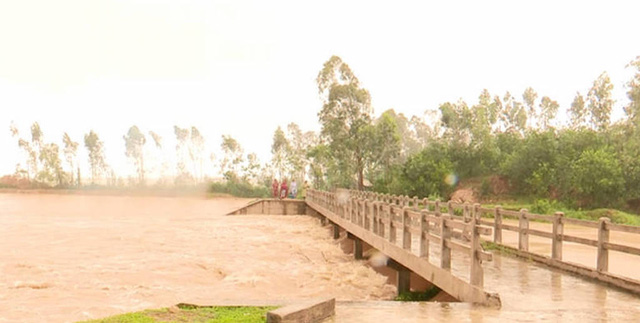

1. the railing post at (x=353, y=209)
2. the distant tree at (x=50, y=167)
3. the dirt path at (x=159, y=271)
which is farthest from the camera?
the distant tree at (x=50, y=167)

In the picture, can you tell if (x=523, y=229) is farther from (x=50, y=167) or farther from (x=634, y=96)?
(x=50, y=167)

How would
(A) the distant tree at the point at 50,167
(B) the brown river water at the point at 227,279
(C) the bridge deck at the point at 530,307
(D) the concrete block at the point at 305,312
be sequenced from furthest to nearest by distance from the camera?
1. (A) the distant tree at the point at 50,167
2. (B) the brown river water at the point at 227,279
3. (C) the bridge deck at the point at 530,307
4. (D) the concrete block at the point at 305,312

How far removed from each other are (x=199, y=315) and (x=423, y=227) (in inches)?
200

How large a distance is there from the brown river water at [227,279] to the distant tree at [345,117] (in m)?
23.7

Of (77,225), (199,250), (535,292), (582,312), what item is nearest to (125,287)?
(199,250)

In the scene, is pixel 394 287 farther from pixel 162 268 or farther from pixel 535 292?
pixel 162 268

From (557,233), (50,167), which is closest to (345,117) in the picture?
(557,233)

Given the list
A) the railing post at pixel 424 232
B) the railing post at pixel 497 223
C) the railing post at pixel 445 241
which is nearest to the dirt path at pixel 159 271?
the railing post at pixel 424 232

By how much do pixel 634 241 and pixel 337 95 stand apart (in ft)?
118

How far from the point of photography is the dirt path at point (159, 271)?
1275 centimetres

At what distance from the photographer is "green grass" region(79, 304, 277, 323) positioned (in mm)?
7008

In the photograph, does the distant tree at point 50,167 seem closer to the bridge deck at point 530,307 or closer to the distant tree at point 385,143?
the distant tree at point 385,143

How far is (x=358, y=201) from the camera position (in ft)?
61.0

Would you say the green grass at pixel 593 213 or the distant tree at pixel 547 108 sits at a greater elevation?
the distant tree at pixel 547 108
